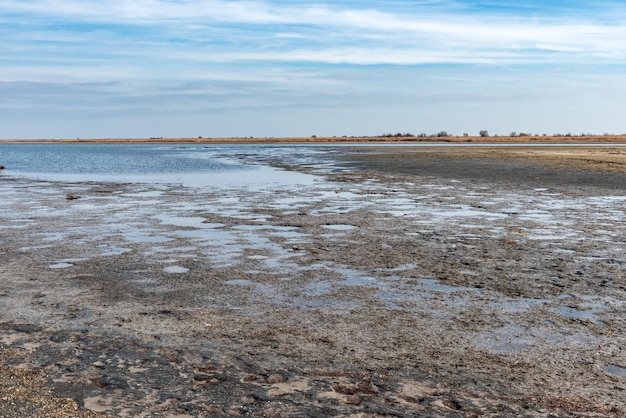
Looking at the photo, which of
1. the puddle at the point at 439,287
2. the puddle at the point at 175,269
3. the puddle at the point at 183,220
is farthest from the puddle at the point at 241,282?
the puddle at the point at 183,220

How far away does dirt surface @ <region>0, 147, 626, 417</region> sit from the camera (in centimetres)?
519

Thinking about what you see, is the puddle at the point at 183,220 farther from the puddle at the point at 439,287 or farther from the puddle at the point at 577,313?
the puddle at the point at 577,313

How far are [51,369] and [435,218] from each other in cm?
1147

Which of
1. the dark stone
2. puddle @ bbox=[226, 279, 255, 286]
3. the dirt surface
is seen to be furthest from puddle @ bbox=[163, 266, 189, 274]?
the dark stone

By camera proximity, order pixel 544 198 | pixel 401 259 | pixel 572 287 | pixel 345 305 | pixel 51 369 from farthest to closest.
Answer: pixel 544 198 → pixel 401 259 → pixel 572 287 → pixel 345 305 → pixel 51 369

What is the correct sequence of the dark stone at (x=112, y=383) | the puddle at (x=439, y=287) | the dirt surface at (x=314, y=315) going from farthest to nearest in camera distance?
the puddle at (x=439, y=287), the dark stone at (x=112, y=383), the dirt surface at (x=314, y=315)

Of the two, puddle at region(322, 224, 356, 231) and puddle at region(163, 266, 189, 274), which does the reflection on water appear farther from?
puddle at region(163, 266, 189, 274)

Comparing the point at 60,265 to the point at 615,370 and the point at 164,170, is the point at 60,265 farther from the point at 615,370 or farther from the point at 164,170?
the point at 164,170

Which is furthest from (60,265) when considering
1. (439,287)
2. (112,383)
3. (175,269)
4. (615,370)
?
A: (615,370)

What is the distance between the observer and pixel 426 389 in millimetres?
5336

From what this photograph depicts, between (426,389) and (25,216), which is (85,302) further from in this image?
(25,216)

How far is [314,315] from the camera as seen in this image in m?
7.53

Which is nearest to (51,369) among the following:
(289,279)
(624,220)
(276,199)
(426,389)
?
(426,389)

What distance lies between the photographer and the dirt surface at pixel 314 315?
17.0 feet
